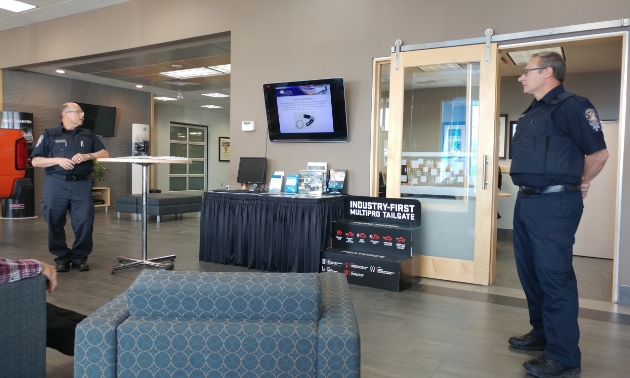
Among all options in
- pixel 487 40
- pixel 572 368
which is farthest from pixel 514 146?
pixel 487 40

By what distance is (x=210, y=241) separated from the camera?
491cm

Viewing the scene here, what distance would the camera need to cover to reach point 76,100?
10266mm

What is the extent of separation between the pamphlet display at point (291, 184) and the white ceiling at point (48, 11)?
157 inches

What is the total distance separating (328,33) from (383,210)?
2058mm

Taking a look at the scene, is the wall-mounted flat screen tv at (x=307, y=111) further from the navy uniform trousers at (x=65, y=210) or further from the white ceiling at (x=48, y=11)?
the white ceiling at (x=48, y=11)

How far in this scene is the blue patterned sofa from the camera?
129 cm

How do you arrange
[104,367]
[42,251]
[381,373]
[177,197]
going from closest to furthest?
[104,367]
[381,373]
[42,251]
[177,197]

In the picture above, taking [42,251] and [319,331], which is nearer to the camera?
[319,331]

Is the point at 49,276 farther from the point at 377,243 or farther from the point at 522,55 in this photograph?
the point at 522,55

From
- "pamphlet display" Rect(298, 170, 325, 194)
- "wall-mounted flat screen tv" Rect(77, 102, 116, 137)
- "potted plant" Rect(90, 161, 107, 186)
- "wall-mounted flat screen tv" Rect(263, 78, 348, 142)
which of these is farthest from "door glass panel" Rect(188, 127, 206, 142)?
"pamphlet display" Rect(298, 170, 325, 194)

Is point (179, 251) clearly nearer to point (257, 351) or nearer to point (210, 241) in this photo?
point (210, 241)

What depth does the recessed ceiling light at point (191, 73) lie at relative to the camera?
870 centimetres

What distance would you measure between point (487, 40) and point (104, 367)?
399cm

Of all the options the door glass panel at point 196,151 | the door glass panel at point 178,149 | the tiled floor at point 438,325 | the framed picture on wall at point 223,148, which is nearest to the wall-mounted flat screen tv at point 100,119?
the door glass panel at point 178,149
